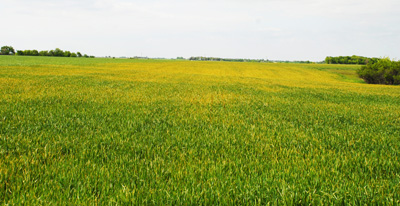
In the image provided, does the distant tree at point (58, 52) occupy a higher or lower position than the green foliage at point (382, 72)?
higher

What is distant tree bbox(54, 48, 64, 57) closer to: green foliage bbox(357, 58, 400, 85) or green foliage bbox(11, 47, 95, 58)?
green foliage bbox(11, 47, 95, 58)

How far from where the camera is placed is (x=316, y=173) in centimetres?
343

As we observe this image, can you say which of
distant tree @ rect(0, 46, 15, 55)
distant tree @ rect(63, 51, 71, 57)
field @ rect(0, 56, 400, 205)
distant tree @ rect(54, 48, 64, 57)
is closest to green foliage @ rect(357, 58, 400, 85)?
field @ rect(0, 56, 400, 205)

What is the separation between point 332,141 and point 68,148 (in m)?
5.80

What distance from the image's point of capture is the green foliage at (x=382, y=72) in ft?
151

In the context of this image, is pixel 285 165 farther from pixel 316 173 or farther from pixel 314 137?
pixel 314 137

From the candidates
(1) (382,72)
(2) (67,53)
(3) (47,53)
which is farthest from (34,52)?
(1) (382,72)

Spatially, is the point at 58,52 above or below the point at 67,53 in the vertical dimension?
above

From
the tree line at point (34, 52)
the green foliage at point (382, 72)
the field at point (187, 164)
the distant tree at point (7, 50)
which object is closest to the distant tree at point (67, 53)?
the tree line at point (34, 52)

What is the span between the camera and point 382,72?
47.2m

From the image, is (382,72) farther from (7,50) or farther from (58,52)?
(7,50)

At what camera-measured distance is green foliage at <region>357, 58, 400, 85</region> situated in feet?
151

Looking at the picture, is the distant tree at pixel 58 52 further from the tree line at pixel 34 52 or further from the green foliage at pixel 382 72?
the green foliage at pixel 382 72

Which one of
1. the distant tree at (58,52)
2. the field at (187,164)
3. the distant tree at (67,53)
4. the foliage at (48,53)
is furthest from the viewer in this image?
the distant tree at (67,53)
